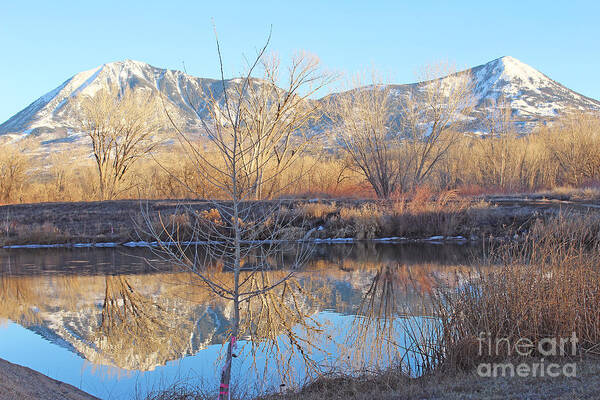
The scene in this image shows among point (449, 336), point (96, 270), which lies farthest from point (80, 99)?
point (449, 336)

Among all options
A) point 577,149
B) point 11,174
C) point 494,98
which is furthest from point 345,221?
point 494,98

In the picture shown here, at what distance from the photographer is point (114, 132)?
33.1 meters

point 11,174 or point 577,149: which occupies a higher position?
point 577,149

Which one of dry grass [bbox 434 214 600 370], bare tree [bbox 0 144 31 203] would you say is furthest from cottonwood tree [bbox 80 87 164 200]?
dry grass [bbox 434 214 600 370]

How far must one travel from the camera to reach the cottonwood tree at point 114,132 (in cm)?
3241

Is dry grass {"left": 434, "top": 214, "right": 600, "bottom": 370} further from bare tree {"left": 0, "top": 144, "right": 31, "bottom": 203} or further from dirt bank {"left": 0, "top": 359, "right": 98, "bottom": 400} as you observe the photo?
bare tree {"left": 0, "top": 144, "right": 31, "bottom": 203}

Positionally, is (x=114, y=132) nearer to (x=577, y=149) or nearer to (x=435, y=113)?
(x=435, y=113)

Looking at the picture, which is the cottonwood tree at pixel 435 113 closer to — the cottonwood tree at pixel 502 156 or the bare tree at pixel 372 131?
the bare tree at pixel 372 131

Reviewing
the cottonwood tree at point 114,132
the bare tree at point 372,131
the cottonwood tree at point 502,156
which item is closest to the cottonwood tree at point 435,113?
the bare tree at point 372,131

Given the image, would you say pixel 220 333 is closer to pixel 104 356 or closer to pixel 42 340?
pixel 104 356

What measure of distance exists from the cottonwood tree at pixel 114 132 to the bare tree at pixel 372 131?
1307 cm

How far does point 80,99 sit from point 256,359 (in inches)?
1192

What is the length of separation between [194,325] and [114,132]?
2697 cm

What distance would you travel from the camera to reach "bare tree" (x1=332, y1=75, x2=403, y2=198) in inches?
1007
